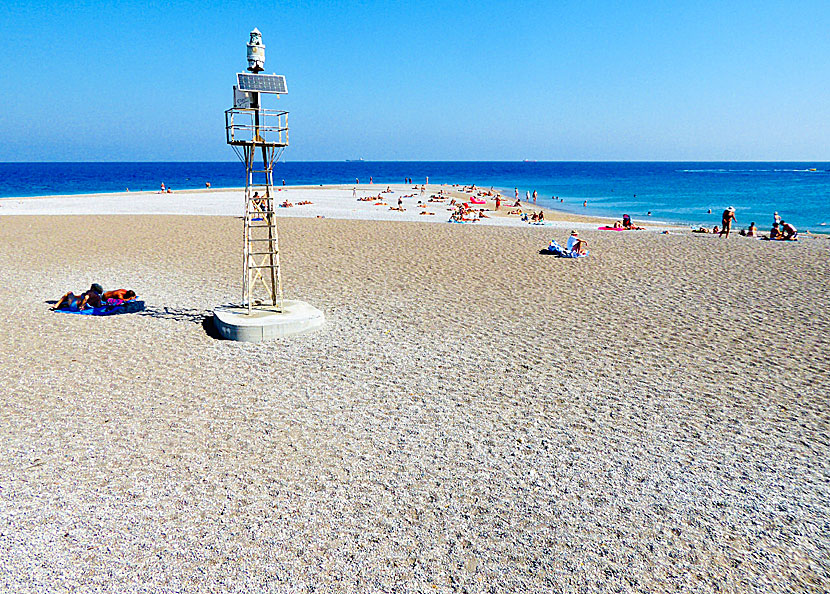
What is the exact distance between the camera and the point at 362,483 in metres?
5.63

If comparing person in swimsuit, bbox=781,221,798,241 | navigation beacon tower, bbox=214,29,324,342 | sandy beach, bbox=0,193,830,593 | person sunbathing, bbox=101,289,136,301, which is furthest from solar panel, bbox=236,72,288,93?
person in swimsuit, bbox=781,221,798,241

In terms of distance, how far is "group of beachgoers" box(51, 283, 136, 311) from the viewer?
38.1 ft

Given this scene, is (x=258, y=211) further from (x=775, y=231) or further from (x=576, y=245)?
(x=775, y=231)

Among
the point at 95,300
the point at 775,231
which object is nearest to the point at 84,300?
the point at 95,300

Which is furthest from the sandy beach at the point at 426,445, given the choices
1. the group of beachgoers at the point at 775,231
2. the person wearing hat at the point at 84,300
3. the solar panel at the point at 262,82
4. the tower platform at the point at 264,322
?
the group of beachgoers at the point at 775,231

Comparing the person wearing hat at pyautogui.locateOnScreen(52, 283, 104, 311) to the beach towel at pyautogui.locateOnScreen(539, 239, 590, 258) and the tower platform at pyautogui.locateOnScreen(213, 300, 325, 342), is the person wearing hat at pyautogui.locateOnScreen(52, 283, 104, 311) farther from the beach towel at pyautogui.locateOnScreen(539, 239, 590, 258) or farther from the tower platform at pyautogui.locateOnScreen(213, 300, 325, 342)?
the beach towel at pyautogui.locateOnScreen(539, 239, 590, 258)

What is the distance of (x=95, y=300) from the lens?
38.1 ft

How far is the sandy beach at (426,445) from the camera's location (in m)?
4.59

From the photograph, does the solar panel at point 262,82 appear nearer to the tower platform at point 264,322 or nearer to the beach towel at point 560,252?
the tower platform at point 264,322

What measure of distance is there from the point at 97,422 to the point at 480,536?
4.56 meters

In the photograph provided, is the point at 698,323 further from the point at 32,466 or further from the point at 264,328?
the point at 32,466

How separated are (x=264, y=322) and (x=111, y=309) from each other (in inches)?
145

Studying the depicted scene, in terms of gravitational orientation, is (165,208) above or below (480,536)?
above

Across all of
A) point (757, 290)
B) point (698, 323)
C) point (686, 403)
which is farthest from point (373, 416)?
point (757, 290)
